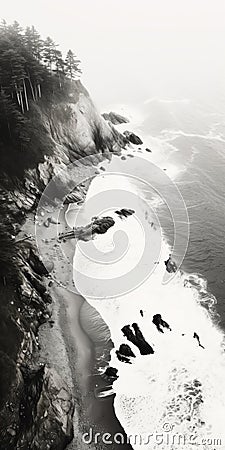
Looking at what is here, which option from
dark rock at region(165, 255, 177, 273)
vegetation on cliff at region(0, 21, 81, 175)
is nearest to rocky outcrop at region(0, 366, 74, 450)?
dark rock at region(165, 255, 177, 273)

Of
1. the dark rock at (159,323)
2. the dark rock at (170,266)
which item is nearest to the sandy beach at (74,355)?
the dark rock at (159,323)

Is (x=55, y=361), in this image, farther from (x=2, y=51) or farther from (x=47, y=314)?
(x=2, y=51)

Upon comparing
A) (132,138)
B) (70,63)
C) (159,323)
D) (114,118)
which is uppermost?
(70,63)

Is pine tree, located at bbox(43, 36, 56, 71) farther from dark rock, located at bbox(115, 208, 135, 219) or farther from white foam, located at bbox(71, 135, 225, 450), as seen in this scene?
white foam, located at bbox(71, 135, 225, 450)

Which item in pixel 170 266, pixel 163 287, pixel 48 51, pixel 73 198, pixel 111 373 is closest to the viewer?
pixel 111 373

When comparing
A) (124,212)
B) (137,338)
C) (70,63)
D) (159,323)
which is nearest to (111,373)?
(137,338)

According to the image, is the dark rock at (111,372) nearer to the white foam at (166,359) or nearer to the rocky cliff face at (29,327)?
the white foam at (166,359)

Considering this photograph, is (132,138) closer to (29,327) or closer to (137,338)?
(137,338)
